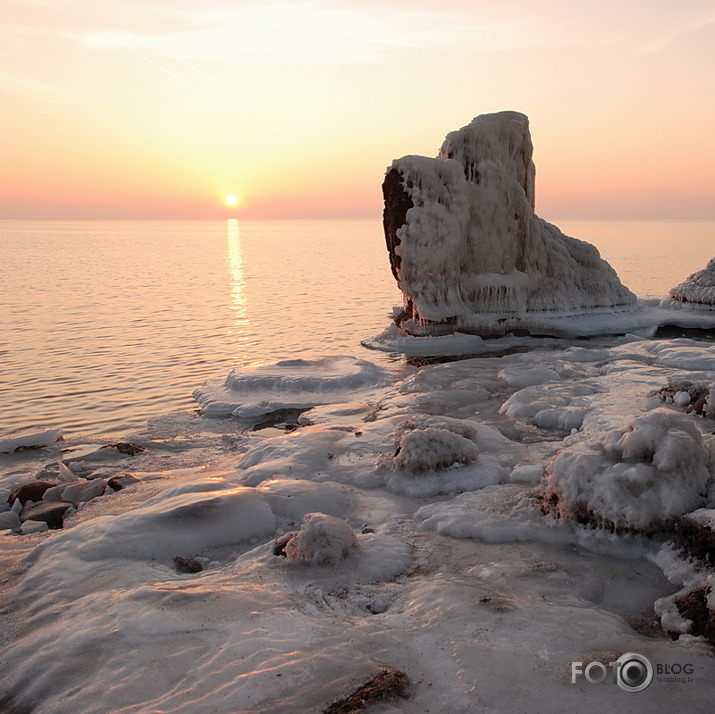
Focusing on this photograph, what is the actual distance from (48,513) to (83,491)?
65cm

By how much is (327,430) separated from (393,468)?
219 centimetres

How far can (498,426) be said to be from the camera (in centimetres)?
959

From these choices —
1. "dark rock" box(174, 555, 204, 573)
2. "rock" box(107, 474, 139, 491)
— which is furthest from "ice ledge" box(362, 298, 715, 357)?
"dark rock" box(174, 555, 204, 573)

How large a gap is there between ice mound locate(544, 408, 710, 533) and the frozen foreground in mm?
20

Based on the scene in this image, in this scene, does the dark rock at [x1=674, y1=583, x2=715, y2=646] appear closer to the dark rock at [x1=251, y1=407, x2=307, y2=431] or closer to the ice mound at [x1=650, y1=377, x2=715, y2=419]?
the ice mound at [x1=650, y1=377, x2=715, y2=419]

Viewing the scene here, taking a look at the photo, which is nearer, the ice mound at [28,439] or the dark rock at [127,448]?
the dark rock at [127,448]

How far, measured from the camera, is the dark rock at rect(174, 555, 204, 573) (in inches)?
211

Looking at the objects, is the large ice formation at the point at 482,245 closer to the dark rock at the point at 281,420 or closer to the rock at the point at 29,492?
the dark rock at the point at 281,420

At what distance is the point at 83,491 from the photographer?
7.70m

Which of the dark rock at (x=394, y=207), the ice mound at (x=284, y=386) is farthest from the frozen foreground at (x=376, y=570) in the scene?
the dark rock at (x=394, y=207)

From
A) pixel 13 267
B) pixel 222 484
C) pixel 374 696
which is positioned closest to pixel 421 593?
pixel 374 696

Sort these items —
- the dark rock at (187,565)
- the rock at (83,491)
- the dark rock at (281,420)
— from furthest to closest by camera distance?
the dark rock at (281,420) → the rock at (83,491) → the dark rock at (187,565)

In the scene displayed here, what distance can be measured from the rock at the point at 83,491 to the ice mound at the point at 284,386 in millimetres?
4064

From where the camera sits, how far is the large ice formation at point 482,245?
1839 cm
